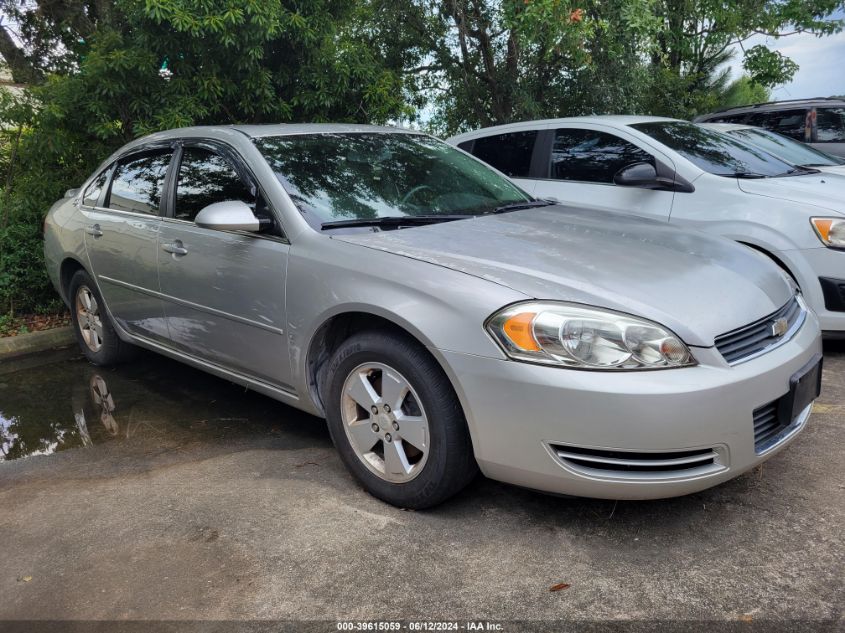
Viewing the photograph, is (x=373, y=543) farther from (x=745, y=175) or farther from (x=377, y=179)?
(x=745, y=175)

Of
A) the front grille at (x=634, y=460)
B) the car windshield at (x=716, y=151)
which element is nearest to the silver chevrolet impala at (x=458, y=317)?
the front grille at (x=634, y=460)

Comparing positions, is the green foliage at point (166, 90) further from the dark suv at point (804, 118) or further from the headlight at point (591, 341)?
the headlight at point (591, 341)

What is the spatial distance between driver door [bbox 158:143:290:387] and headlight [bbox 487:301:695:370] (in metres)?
1.26

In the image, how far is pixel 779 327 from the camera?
2.93 meters

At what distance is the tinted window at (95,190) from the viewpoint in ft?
16.4

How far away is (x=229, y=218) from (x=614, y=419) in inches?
74.0

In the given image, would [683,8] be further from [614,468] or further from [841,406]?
[614,468]

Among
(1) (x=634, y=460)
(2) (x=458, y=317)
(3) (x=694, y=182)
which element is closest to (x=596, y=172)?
(3) (x=694, y=182)

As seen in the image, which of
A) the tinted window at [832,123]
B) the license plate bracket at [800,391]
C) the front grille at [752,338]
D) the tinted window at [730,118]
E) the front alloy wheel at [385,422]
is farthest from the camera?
the tinted window at [730,118]

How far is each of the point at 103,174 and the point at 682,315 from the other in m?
4.00

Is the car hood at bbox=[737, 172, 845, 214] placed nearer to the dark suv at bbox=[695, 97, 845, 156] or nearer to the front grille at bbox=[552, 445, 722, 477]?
the front grille at bbox=[552, 445, 722, 477]

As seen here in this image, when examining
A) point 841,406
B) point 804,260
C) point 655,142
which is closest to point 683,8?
point 655,142

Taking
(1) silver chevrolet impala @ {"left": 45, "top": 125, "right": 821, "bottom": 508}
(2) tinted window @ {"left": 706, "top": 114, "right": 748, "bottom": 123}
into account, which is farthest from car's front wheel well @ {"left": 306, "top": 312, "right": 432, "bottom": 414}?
(2) tinted window @ {"left": 706, "top": 114, "right": 748, "bottom": 123}

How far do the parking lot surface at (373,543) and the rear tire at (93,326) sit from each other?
129cm
